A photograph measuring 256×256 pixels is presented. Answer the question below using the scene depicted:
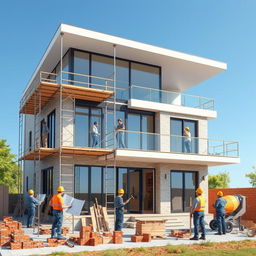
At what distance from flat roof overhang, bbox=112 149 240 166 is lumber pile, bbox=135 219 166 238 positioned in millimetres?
4393

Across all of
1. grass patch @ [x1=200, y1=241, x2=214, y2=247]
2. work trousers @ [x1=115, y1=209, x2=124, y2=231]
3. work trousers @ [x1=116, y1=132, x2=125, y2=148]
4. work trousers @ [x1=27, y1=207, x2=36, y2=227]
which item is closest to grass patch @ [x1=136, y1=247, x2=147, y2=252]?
grass patch @ [x1=200, y1=241, x2=214, y2=247]

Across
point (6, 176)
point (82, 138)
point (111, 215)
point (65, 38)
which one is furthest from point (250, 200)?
point (6, 176)

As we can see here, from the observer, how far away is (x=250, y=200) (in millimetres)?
22781

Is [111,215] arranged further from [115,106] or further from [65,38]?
[65,38]

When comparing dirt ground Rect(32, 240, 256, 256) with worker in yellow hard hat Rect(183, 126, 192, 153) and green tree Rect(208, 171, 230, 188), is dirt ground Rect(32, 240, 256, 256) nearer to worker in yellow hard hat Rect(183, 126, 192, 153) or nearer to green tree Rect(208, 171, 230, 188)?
worker in yellow hard hat Rect(183, 126, 192, 153)

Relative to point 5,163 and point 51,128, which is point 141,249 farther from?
point 5,163

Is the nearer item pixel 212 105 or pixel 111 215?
→ pixel 111 215

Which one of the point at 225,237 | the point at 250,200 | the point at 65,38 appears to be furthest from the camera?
the point at 250,200

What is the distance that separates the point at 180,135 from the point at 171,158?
279 cm

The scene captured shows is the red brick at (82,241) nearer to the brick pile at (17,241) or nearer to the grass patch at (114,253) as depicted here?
the brick pile at (17,241)

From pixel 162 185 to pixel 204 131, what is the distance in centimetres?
439

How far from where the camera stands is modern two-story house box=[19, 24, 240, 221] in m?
18.7

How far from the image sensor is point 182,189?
72.4ft

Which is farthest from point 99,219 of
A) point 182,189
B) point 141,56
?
point 141,56
